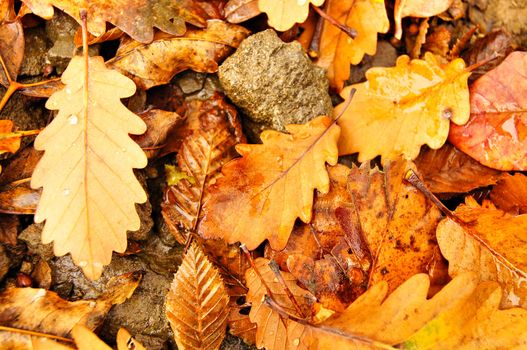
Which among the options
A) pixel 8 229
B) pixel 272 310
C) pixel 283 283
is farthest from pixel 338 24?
pixel 8 229

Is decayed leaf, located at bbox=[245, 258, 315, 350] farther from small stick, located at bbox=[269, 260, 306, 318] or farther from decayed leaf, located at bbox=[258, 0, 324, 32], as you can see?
decayed leaf, located at bbox=[258, 0, 324, 32]

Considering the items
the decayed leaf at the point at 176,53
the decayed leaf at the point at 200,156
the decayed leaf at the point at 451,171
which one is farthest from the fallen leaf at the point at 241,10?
the decayed leaf at the point at 451,171

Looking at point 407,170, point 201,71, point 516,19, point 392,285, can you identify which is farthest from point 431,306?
point 516,19

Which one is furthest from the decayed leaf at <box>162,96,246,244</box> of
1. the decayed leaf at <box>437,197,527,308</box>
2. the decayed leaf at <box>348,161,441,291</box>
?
the decayed leaf at <box>437,197,527,308</box>

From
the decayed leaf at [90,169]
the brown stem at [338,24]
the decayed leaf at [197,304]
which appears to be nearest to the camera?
the decayed leaf at [90,169]

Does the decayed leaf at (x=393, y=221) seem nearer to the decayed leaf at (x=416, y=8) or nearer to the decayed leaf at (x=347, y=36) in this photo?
the decayed leaf at (x=347, y=36)
